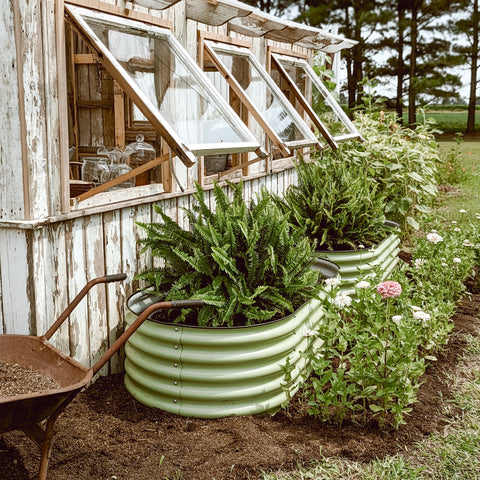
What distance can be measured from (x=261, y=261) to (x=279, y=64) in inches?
136

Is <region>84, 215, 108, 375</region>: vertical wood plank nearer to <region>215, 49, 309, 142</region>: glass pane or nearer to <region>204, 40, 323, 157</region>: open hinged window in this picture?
<region>204, 40, 323, 157</region>: open hinged window

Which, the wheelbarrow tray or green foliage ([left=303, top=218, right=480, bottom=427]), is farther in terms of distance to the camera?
green foliage ([left=303, top=218, right=480, bottom=427])

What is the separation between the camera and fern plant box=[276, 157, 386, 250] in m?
5.05

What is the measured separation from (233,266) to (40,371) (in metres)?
1.13

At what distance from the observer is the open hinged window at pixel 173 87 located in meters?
3.54

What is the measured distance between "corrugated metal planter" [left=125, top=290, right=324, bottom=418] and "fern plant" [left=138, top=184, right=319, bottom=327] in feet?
0.51

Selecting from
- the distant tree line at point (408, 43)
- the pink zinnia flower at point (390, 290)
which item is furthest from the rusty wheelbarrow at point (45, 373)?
the distant tree line at point (408, 43)

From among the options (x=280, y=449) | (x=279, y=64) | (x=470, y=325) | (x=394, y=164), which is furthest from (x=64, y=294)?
(x=394, y=164)

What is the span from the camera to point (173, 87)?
4141 mm

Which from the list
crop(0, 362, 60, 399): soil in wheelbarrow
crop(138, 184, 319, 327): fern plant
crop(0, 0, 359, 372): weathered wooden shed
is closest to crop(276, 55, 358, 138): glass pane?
crop(0, 0, 359, 372): weathered wooden shed

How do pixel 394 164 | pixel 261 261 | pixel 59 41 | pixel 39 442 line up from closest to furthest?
1. pixel 39 442
2. pixel 59 41
3. pixel 261 261
4. pixel 394 164

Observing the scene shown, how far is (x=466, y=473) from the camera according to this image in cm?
275

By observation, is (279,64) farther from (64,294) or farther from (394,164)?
(64,294)

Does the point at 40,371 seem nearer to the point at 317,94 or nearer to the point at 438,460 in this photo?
the point at 438,460
